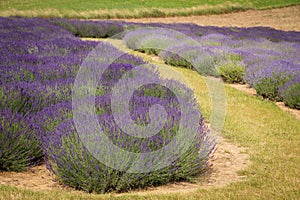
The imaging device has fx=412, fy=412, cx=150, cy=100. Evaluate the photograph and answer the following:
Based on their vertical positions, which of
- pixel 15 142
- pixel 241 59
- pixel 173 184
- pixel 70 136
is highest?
pixel 70 136

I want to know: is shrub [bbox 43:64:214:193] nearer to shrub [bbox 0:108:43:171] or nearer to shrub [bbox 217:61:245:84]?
shrub [bbox 0:108:43:171]

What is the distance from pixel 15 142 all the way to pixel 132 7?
1319 inches

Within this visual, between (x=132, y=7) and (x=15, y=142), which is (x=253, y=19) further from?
(x=15, y=142)

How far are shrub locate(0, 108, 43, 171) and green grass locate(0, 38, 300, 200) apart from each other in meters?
0.55

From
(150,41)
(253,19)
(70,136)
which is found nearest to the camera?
(70,136)

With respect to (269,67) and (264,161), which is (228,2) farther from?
(264,161)

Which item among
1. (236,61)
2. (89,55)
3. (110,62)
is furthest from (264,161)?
(236,61)

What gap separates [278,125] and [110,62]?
303 cm

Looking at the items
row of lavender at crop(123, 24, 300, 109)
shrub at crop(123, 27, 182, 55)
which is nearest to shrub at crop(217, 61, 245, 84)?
row of lavender at crop(123, 24, 300, 109)

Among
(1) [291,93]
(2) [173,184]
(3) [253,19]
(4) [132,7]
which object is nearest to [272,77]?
(1) [291,93]

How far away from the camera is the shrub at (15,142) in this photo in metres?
4.29

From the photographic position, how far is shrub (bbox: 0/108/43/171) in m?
4.29

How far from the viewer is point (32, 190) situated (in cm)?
387

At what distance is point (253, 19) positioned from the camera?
111 ft
